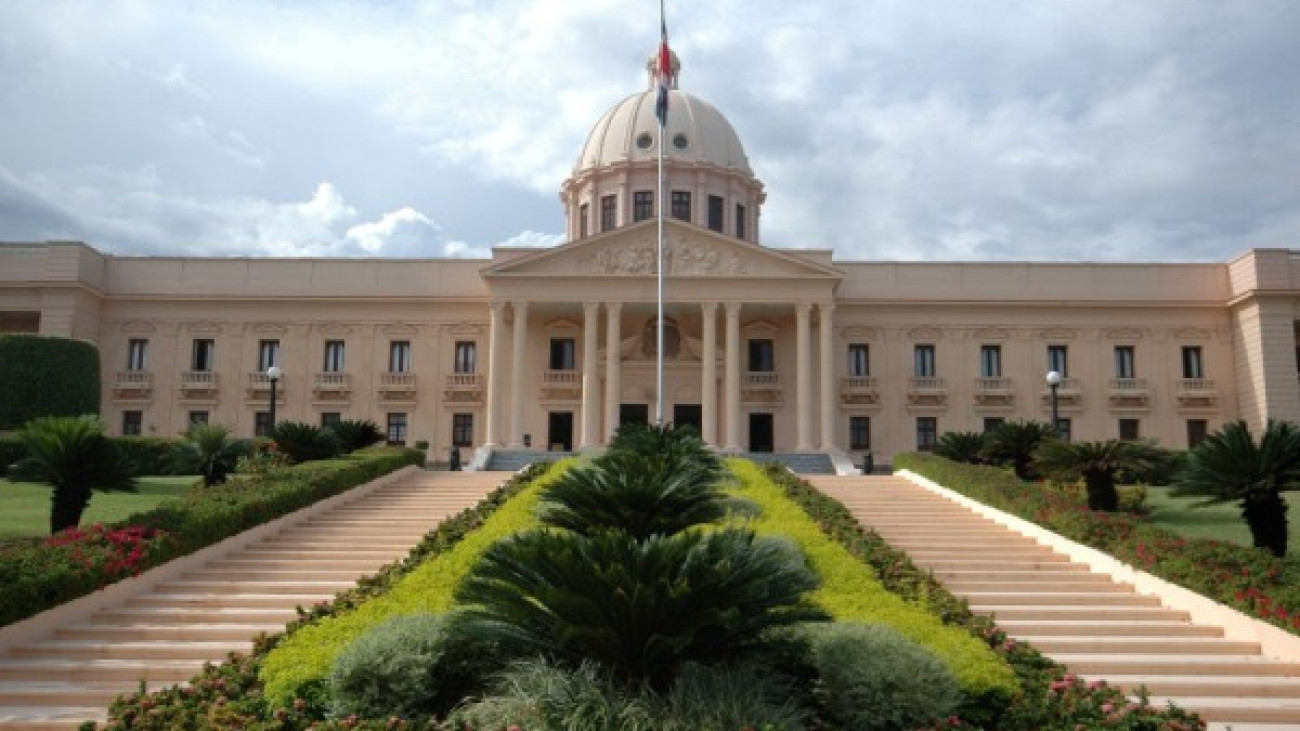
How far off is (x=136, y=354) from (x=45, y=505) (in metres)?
23.6

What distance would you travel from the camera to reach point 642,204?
48.8m

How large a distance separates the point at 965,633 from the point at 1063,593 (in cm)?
531

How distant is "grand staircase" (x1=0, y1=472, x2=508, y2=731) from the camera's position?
435 inches

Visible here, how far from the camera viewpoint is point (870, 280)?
4331 centimetres

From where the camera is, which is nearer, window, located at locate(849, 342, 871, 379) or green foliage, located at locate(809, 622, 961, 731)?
green foliage, located at locate(809, 622, 961, 731)

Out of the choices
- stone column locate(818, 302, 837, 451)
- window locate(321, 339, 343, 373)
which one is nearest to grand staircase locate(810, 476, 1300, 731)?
stone column locate(818, 302, 837, 451)

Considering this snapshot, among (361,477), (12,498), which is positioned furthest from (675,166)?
(12,498)

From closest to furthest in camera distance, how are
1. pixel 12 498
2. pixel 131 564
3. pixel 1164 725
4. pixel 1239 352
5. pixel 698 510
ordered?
pixel 1164 725, pixel 698 510, pixel 131 564, pixel 12 498, pixel 1239 352

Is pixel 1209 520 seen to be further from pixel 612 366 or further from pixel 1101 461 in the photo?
pixel 612 366

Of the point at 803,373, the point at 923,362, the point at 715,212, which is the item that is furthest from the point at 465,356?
the point at 923,362

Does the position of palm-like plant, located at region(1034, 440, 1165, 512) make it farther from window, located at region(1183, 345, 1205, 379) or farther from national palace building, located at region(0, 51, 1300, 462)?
window, located at region(1183, 345, 1205, 379)

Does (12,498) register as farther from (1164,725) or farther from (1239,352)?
(1239,352)

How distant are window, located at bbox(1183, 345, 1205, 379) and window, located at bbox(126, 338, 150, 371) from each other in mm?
43635

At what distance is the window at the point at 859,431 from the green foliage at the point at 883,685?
3384 centimetres
